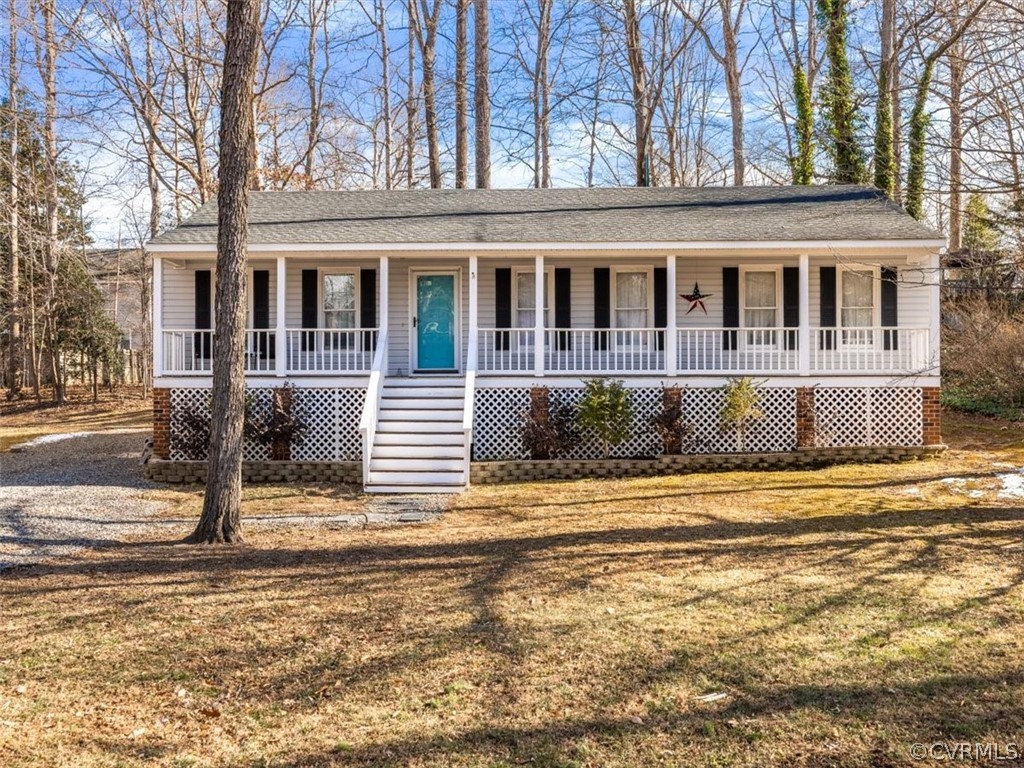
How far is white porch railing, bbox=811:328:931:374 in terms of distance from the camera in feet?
41.0

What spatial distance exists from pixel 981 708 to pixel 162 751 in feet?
12.9

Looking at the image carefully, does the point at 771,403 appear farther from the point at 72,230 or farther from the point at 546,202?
the point at 72,230

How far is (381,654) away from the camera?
4.51m

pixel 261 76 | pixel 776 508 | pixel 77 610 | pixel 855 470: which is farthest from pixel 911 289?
pixel 261 76

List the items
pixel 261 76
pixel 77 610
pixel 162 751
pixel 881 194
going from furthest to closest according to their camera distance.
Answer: pixel 261 76
pixel 881 194
pixel 77 610
pixel 162 751

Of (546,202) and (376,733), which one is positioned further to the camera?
(546,202)

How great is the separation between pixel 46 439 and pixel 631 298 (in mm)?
13441

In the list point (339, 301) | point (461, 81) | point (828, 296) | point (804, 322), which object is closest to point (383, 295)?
point (339, 301)

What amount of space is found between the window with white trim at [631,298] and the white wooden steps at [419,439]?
333 cm

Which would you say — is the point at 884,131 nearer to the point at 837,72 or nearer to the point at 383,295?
the point at 383,295

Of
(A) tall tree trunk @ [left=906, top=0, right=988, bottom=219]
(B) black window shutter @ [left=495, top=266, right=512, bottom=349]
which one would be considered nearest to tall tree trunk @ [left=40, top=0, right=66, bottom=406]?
(B) black window shutter @ [left=495, top=266, right=512, bottom=349]

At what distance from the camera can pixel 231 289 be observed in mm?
7547

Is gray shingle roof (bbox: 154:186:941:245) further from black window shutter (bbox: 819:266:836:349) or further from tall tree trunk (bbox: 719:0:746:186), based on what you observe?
tall tree trunk (bbox: 719:0:746:186)

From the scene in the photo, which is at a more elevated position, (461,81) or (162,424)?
(461,81)
